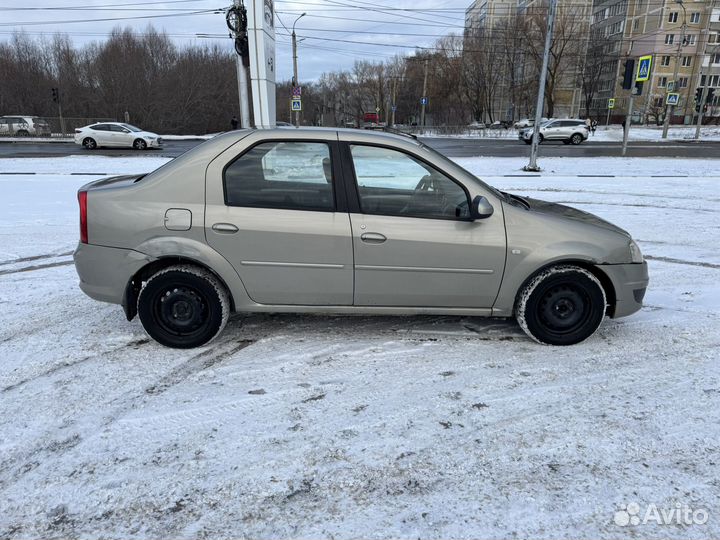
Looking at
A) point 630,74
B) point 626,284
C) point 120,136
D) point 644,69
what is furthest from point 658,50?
point 626,284

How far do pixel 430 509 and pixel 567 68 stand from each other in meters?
76.5

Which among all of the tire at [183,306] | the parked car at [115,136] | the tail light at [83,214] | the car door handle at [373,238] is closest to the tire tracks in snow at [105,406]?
the tire at [183,306]

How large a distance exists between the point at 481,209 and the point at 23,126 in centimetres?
4628

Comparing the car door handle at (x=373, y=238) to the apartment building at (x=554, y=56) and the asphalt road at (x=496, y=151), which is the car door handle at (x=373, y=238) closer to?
the asphalt road at (x=496, y=151)

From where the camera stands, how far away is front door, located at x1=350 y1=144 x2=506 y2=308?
365 cm

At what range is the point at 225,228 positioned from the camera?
11.8 ft

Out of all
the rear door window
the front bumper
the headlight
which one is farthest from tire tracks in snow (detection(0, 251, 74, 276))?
the headlight

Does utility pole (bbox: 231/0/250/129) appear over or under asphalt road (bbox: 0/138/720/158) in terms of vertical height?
over

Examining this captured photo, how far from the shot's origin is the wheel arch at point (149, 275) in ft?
12.1

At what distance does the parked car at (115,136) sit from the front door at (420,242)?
87.3ft

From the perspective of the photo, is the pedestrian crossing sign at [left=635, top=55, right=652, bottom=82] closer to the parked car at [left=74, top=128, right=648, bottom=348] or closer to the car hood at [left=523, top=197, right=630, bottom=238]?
the car hood at [left=523, top=197, right=630, bottom=238]

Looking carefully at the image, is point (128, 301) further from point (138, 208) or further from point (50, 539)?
point (50, 539)

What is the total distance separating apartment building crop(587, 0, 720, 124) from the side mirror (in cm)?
7259

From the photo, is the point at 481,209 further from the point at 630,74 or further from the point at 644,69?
the point at 644,69
